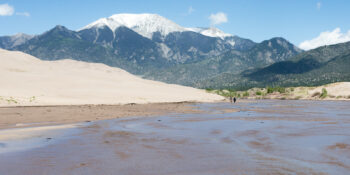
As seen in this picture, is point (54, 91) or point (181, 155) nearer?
point (181, 155)

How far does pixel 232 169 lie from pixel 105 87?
5517cm

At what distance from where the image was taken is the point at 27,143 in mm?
14375

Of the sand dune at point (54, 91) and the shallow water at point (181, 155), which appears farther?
the sand dune at point (54, 91)

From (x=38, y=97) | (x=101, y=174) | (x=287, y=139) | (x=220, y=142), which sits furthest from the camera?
(x=38, y=97)

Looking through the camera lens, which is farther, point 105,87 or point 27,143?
point 105,87

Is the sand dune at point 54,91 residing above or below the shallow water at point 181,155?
above

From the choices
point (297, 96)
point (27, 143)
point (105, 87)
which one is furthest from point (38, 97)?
point (297, 96)

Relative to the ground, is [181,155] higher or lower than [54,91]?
lower

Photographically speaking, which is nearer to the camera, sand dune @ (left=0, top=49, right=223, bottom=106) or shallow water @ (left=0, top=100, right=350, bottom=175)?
shallow water @ (left=0, top=100, right=350, bottom=175)

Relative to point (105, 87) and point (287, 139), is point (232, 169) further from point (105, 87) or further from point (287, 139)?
point (105, 87)

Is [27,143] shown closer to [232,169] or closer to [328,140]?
[232,169]

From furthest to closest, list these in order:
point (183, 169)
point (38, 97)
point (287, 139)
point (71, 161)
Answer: point (38, 97)
point (287, 139)
point (71, 161)
point (183, 169)

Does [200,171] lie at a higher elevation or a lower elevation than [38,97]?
lower

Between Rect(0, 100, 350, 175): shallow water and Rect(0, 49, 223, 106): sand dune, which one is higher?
Rect(0, 49, 223, 106): sand dune
